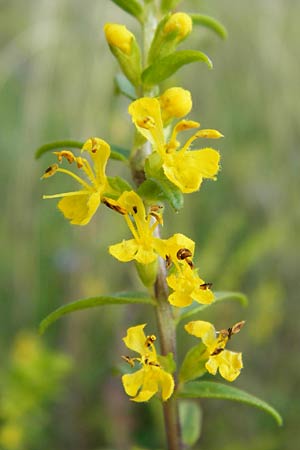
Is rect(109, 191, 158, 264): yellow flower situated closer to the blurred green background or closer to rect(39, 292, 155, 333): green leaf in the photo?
rect(39, 292, 155, 333): green leaf

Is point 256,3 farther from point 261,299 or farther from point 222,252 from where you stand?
point 261,299

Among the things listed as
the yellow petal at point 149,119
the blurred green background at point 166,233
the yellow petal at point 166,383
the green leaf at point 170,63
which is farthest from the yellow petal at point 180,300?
the blurred green background at point 166,233

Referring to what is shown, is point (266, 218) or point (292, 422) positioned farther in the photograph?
point (266, 218)

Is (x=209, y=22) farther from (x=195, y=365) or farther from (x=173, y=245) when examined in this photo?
(x=195, y=365)

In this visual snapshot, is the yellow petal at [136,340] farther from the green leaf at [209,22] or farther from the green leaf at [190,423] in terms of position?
the green leaf at [209,22]

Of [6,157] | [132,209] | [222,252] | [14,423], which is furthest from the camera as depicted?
[6,157]

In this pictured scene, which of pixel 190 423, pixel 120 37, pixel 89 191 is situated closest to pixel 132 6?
pixel 120 37

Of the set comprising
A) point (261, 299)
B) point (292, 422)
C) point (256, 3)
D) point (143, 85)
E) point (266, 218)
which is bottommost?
point (292, 422)

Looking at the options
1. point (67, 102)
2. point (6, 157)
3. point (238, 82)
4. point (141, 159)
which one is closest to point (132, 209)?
point (141, 159)
